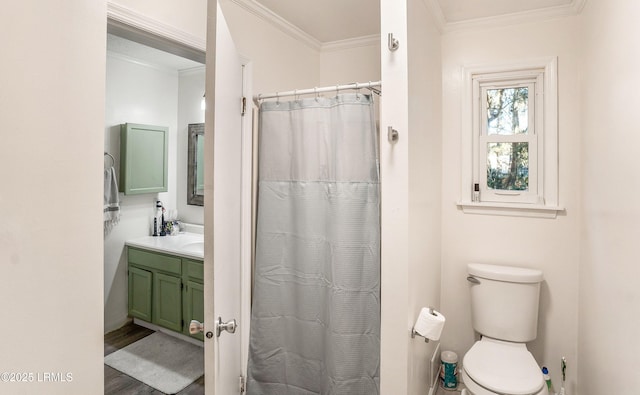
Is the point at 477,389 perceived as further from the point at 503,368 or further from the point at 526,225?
the point at 526,225

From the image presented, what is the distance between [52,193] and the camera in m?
0.80

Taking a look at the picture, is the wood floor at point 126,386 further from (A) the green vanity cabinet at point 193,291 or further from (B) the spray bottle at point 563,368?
(B) the spray bottle at point 563,368

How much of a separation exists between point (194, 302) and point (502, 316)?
7.24 ft

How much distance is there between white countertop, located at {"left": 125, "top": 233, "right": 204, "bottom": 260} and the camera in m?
2.78

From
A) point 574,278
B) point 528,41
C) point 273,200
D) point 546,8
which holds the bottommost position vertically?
point 574,278

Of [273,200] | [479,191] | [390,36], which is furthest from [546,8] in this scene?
[273,200]

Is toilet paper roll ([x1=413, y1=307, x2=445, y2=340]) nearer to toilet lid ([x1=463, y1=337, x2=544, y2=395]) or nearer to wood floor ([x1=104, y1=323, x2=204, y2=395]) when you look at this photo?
toilet lid ([x1=463, y1=337, x2=544, y2=395])

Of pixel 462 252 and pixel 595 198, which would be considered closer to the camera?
pixel 595 198

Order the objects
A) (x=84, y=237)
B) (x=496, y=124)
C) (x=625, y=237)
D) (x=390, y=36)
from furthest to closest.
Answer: (x=496, y=124) < (x=390, y=36) < (x=625, y=237) < (x=84, y=237)

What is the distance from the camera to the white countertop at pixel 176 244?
2.78 m

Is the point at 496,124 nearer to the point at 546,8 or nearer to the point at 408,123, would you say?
the point at 546,8

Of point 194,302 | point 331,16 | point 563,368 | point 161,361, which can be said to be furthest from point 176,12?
point 563,368

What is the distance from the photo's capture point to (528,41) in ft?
7.39

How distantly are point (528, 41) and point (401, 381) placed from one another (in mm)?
2190
